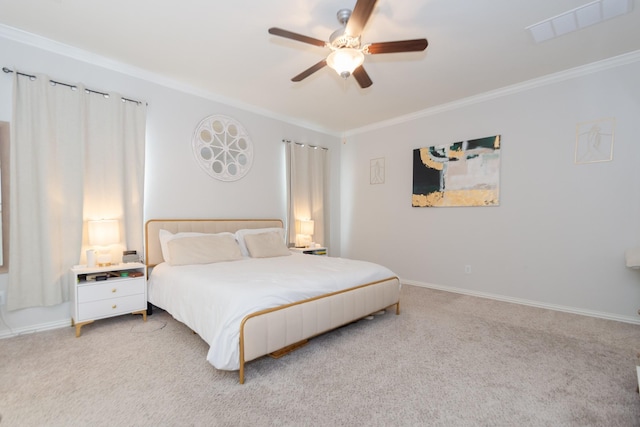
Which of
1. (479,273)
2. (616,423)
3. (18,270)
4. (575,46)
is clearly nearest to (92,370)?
(18,270)

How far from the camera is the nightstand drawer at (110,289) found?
8.87 ft

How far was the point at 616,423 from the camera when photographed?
62.9 inches

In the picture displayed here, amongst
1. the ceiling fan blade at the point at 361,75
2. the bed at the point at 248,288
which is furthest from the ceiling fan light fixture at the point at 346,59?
the bed at the point at 248,288

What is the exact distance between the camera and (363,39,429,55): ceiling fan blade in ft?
6.66

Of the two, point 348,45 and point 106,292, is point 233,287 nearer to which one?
point 106,292

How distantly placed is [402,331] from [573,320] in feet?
6.27

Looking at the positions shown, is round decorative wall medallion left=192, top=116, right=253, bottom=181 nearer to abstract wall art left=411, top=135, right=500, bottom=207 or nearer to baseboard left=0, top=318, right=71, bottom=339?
baseboard left=0, top=318, right=71, bottom=339

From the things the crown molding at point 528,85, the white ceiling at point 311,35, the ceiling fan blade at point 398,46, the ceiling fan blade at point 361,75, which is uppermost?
the white ceiling at point 311,35

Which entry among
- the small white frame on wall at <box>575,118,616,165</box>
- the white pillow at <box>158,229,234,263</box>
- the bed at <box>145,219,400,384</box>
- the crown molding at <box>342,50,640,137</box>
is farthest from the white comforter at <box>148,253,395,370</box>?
the crown molding at <box>342,50,640,137</box>


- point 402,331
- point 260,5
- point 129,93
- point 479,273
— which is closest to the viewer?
point 260,5

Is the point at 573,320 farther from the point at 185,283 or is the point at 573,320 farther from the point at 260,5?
the point at 260,5

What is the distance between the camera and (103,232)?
2.88 metres

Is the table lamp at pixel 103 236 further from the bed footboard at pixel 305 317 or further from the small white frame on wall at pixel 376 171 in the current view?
the small white frame on wall at pixel 376 171

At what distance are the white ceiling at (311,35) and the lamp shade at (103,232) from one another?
1.74 m
